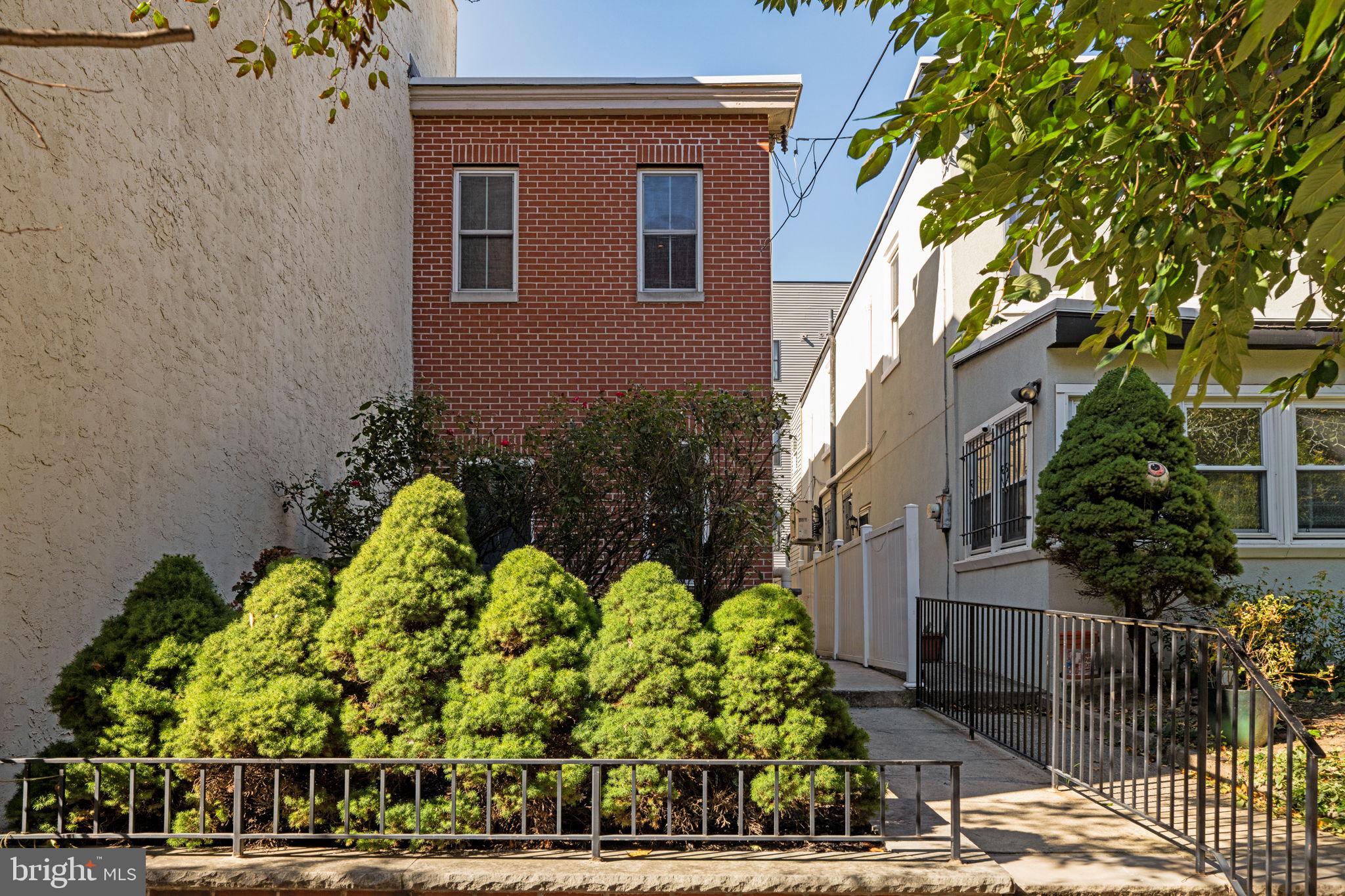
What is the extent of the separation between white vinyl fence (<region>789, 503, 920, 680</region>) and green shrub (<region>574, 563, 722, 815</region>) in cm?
515

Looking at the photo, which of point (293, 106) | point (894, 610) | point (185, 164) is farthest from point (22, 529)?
point (894, 610)

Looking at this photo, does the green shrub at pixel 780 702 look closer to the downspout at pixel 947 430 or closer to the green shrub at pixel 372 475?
the green shrub at pixel 372 475

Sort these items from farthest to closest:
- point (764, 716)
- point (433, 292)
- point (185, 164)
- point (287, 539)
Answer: point (433, 292) < point (287, 539) < point (185, 164) < point (764, 716)

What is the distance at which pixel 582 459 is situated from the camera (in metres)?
9.25

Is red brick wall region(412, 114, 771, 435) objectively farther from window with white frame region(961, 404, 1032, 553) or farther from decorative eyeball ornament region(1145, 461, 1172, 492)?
decorative eyeball ornament region(1145, 461, 1172, 492)

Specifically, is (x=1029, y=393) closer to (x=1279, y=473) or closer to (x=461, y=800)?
(x=1279, y=473)

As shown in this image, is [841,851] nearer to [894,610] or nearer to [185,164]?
[185,164]

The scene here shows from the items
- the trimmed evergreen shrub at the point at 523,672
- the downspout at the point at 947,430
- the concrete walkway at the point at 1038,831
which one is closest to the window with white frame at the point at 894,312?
the downspout at the point at 947,430

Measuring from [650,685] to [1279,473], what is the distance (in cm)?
882

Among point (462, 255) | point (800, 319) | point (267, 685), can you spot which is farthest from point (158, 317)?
point (800, 319)

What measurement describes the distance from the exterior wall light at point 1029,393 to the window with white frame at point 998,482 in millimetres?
196

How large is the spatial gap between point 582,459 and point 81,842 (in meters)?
5.00

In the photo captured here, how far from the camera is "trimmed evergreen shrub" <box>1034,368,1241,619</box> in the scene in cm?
938

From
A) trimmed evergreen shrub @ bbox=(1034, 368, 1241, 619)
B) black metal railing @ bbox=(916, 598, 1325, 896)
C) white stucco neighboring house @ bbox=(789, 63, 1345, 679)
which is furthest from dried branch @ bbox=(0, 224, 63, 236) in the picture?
trimmed evergreen shrub @ bbox=(1034, 368, 1241, 619)
